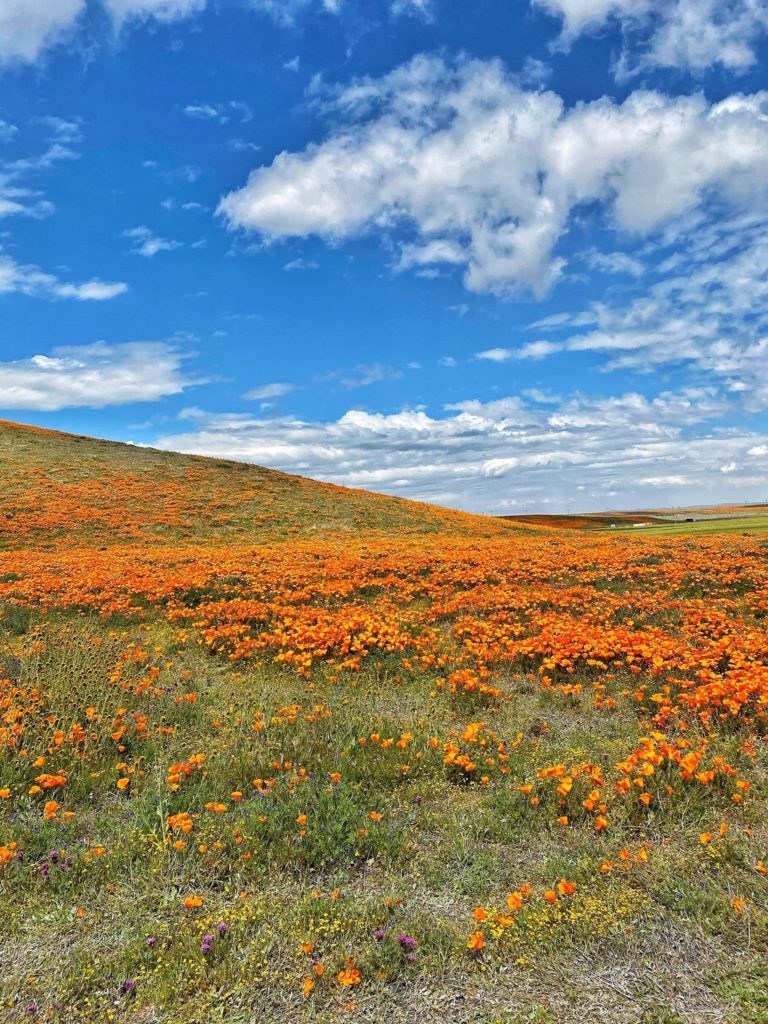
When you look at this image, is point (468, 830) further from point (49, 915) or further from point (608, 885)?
point (49, 915)

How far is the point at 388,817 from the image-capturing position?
504 centimetres

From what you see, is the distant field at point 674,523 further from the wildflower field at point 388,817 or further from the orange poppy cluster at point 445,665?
the wildflower field at point 388,817

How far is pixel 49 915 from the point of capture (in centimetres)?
390

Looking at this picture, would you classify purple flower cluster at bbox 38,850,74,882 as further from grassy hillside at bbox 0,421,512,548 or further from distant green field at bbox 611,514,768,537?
distant green field at bbox 611,514,768,537

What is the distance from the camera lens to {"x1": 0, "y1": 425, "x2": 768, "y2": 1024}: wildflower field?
3439mm

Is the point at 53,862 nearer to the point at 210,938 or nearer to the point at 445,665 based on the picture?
the point at 210,938

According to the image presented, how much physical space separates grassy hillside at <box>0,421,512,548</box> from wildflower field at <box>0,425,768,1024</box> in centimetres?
1742

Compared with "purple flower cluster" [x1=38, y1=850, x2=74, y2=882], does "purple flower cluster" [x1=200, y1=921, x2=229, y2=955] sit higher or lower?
lower

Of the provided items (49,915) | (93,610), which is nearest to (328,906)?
(49,915)

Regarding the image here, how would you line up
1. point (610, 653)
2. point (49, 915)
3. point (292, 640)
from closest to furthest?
point (49, 915)
point (610, 653)
point (292, 640)

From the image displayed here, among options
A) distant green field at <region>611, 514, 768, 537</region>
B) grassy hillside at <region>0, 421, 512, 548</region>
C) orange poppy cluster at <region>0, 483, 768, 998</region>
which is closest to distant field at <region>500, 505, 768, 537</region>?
distant green field at <region>611, 514, 768, 537</region>

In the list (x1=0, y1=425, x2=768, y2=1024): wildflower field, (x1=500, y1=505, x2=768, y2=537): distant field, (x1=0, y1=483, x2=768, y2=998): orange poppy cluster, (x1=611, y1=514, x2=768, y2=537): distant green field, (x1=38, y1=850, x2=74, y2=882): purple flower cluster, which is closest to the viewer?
(x1=0, y1=425, x2=768, y2=1024): wildflower field

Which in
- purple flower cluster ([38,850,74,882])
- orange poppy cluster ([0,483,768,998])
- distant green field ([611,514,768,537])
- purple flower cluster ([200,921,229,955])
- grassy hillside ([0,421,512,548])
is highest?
grassy hillside ([0,421,512,548])

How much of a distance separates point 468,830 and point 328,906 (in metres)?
1.46
